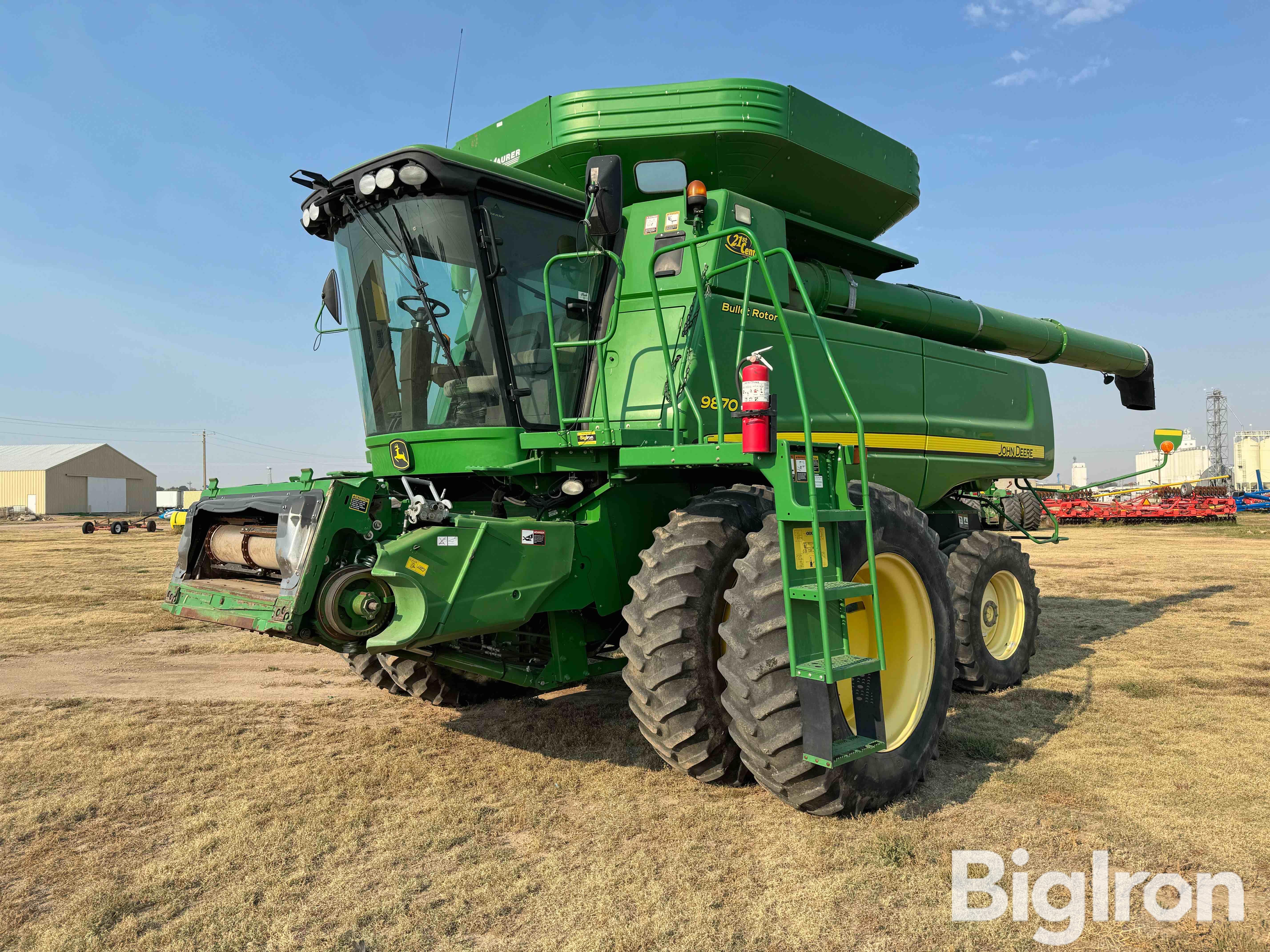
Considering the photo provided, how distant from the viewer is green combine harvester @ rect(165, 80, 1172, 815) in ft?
12.3

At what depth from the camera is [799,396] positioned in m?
4.17

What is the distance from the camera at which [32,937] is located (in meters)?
2.75

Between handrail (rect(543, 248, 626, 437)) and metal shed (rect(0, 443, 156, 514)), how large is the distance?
2620 inches

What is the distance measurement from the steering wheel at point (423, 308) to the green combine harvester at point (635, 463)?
0.13ft

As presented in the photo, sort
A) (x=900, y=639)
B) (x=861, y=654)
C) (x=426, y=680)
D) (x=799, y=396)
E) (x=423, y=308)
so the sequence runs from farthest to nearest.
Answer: (x=426, y=680) < (x=423, y=308) < (x=900, y=639) < (x=861, y=654) < (x=799, y=396)

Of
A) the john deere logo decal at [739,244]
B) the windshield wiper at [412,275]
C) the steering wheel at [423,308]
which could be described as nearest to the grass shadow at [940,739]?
the windshield wiper at [412,275]

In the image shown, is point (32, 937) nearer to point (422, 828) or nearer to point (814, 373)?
point (422, 828)

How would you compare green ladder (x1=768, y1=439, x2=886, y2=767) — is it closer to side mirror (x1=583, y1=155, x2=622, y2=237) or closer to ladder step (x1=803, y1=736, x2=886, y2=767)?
ladder step (x1=803, y1=736, x2=886, y2=767)

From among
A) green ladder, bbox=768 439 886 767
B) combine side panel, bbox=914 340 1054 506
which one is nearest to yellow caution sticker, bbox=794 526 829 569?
green ladder, bbox=768 439 886 767

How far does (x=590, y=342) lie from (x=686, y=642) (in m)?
1.55

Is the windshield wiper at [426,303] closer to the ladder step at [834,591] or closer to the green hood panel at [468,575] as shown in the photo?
the green hood panel at [468,575]

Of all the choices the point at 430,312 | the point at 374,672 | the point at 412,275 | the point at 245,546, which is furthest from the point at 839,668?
the point at 374,672

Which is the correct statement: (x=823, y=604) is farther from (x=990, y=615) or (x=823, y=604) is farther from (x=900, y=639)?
(x=990, y=615)

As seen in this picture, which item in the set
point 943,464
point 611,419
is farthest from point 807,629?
point 943,464
